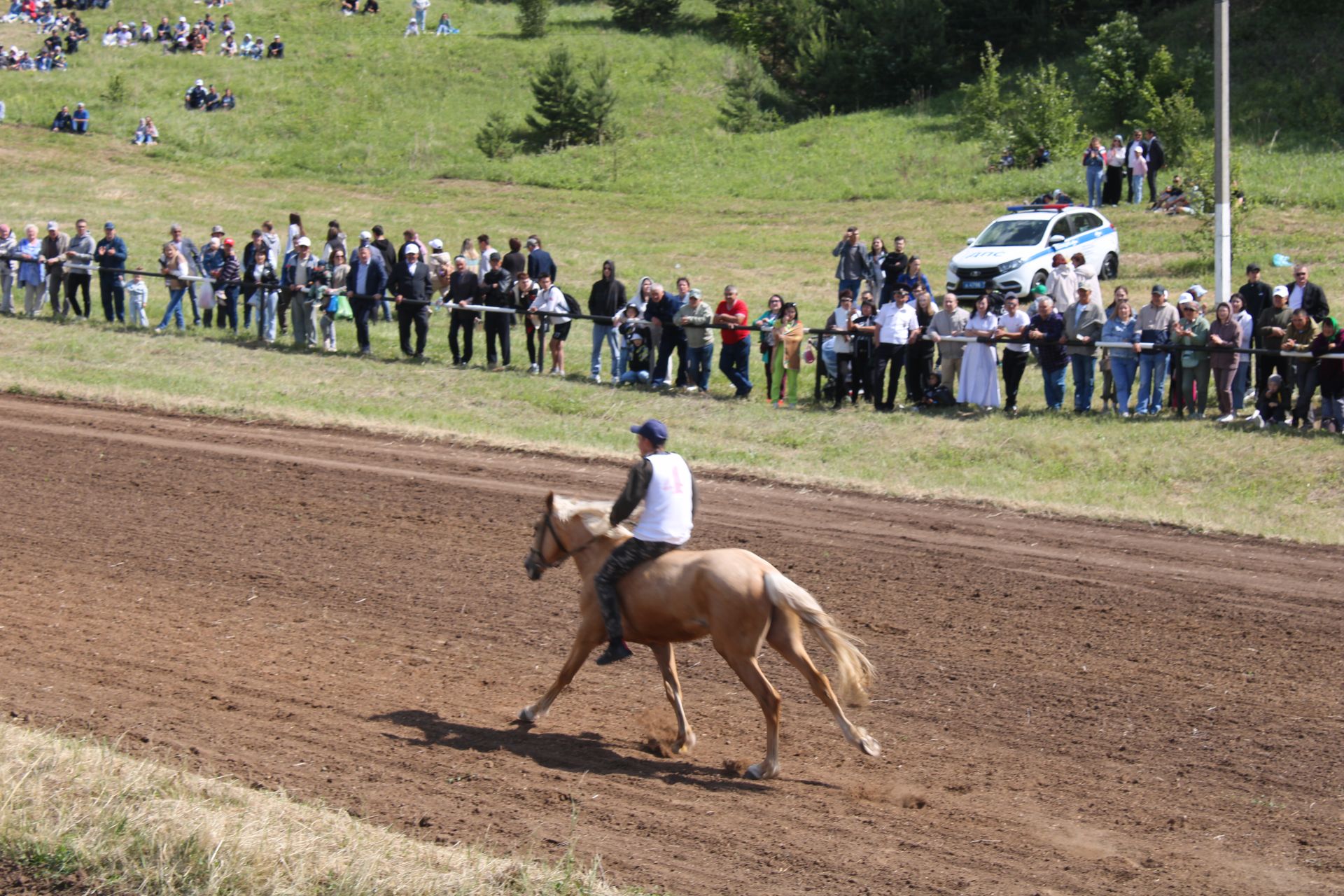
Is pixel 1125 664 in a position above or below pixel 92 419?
below

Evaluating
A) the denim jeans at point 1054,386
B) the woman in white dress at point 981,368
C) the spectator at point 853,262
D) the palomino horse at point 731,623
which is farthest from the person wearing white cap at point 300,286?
the palomino horse at point 731,623

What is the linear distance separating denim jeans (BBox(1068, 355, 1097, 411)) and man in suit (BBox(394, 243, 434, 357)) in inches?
427

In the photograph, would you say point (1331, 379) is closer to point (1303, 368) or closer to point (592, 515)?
point (1303, 368)

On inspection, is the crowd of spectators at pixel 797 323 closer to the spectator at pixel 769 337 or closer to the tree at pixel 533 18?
the spectator at pixel 769 337

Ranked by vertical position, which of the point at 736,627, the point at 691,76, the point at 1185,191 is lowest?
the point at 736,627

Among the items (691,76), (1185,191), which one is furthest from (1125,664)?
(691,76)

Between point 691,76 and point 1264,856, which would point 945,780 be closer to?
point 1264,856

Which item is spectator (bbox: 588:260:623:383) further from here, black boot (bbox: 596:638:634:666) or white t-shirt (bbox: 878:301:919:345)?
black boot (bbox: 596:638:634:666)

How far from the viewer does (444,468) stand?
53.9 ft

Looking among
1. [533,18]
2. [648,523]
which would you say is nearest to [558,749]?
[648,523]

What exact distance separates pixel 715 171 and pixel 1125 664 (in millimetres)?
36383

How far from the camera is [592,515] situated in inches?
362

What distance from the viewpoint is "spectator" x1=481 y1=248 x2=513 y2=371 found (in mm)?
22328

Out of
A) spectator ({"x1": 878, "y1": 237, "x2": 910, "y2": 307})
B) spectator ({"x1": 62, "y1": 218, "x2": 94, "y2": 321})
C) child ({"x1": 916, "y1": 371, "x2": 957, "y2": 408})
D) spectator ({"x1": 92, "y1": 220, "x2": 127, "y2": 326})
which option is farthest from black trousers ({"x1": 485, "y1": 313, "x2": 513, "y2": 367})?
spectator ({"x1": 62, "y1": 218, "x2": 94, "y2": 321})
